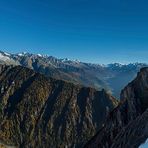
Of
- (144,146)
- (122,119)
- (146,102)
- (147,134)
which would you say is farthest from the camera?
(122,119)

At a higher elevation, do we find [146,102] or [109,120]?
[146,102]

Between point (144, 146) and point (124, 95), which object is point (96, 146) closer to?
point (124, 95)

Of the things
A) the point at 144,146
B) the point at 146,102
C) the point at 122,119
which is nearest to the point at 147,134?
the point at 144,146

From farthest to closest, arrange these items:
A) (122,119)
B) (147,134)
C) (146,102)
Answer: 1. (122,119)
2. (146,102)
3. (147,134)

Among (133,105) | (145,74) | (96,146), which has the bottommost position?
(96,146)

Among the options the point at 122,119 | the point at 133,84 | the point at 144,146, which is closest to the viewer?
the point at 144,146

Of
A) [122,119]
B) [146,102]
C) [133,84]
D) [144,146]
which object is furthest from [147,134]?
[133,84]

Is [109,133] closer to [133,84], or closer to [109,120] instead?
[109,120]

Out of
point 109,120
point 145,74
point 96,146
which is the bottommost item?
point 96,146

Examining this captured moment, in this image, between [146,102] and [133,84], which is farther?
[133,84]
